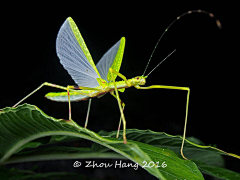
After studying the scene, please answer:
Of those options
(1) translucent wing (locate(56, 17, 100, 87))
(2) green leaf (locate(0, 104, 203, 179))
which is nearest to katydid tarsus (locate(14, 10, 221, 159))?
(1) translucent wing (locate(56, 17, 100, 87))

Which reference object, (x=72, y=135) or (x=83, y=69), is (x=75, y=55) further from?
(x=72, y=135)

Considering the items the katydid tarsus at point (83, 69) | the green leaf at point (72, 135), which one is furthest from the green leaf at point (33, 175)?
the katydid tarsus at point (83, 69)

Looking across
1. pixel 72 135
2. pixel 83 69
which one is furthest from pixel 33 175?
pixel 83 69

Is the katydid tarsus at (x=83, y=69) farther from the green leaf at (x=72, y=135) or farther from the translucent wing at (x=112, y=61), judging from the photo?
the green leaf at (x=72, y=135)

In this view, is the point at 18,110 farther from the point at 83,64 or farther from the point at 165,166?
the point at 83,64

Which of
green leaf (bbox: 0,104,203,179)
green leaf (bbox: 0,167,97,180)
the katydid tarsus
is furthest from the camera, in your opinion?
the katydid tarsus

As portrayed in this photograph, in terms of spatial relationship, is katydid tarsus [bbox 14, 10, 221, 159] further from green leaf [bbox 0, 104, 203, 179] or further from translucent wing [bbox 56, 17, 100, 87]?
green leaf [bbox 0, 104, 203, 179]
